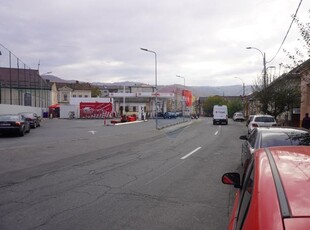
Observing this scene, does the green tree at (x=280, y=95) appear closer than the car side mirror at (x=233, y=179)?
No

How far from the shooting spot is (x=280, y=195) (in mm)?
2158

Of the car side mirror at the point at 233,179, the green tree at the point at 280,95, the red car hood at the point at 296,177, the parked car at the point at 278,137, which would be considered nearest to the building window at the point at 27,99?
the green tree at the point at 280,95

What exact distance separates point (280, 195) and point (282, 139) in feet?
19.6

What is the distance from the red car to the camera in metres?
1.89

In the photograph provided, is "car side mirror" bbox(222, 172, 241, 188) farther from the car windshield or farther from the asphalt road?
the car windshield

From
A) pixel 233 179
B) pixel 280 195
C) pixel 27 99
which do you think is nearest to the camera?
pixel 280 195

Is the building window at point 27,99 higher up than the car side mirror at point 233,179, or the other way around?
the building window at point 27,99

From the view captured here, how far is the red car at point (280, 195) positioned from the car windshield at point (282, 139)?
186 inches

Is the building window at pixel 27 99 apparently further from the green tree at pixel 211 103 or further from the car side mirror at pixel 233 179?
the green tree at pixel 211 103

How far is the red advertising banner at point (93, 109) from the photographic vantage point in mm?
72750

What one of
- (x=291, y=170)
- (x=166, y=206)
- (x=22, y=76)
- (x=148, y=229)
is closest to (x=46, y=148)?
(x=166, y=206)

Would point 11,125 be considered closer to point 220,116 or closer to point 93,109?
point 220,116

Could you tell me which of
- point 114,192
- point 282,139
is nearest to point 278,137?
point 282,139

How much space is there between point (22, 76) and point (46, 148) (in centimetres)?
4035
